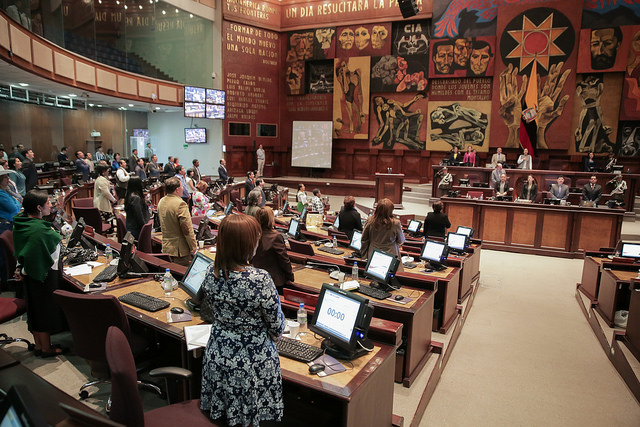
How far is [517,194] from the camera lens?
42.5 feet

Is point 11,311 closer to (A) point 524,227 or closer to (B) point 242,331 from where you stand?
(B) point 242,331

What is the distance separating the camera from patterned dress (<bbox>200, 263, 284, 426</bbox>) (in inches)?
87.3

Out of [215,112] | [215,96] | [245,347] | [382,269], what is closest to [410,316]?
[382,269]

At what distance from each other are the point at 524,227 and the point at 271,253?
25.5ft

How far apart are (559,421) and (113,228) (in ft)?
27.2

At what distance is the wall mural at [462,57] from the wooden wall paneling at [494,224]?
26.6ft

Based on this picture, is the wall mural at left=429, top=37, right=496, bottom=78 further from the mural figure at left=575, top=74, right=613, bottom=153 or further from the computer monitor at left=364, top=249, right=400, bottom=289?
the computer monitor at left=364, top=249, right=400, bottom=289

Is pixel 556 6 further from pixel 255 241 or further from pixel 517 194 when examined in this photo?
pixel 255 241

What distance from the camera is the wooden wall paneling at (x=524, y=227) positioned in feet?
32.7

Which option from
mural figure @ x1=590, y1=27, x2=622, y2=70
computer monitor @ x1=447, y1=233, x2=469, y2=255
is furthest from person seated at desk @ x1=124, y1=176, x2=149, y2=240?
mural figure @ x1=590, y1=27, x2=622, y2=70

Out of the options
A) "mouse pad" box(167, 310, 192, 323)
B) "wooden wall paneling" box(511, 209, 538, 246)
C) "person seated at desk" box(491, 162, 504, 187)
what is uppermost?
"person seated at desk" box(491, 162, 504, 187)

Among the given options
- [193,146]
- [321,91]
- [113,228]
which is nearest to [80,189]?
[113,228]

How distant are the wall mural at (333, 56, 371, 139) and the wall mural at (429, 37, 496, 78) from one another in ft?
8.99

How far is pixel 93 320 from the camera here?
311 centimetres
